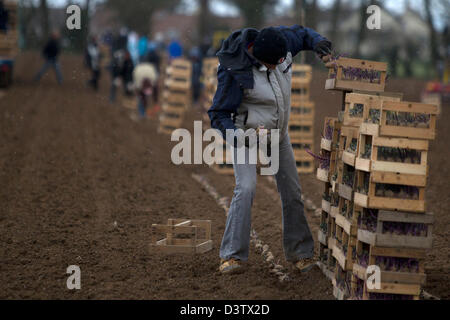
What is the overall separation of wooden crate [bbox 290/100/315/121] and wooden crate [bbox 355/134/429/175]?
7208 millimetres

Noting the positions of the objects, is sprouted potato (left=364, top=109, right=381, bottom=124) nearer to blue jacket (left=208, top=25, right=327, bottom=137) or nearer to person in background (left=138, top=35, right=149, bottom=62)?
blue jacket (left=208, top=25, right=327, bottom=137)

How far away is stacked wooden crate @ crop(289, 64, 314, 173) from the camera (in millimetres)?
12242

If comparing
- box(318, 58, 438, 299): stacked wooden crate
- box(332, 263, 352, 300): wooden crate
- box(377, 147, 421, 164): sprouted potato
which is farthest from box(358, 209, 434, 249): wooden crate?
box(332, 263, 352, 300): wooden crate

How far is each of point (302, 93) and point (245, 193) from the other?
6.78m

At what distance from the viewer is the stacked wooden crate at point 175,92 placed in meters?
16.4

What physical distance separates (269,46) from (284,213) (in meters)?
1.63

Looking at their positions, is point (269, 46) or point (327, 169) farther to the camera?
point (327, 169)

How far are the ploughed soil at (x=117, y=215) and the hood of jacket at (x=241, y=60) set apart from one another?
177cm

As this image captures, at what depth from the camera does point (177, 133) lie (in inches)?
679

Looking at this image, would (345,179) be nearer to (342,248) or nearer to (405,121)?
(342,248)

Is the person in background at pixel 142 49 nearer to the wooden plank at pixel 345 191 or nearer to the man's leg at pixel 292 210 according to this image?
the man's leg at pixel 292 210

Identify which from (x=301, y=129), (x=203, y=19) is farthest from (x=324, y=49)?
(x=203, y=19)

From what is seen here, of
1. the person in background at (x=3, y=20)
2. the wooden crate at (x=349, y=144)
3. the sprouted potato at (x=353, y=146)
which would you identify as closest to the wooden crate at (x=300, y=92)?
the wooden crate at (x=349, y=144)

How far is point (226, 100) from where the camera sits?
5770 millimetres
